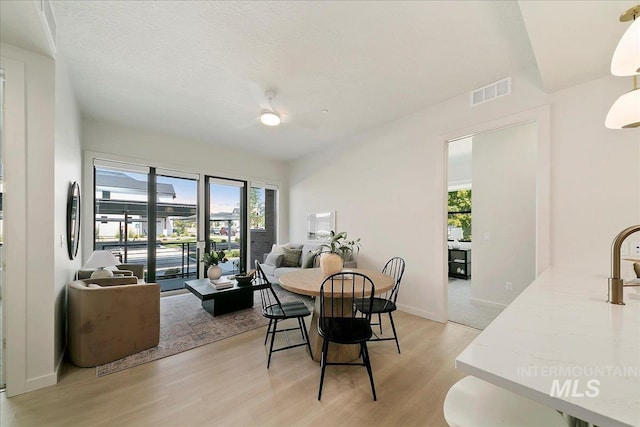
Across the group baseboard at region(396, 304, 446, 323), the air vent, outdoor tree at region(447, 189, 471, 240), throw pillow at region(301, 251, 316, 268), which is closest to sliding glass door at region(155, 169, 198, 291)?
throw pillow at region(301, 251, 316, 268)

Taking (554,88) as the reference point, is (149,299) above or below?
below

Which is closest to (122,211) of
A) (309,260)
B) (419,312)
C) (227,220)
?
(227,220)

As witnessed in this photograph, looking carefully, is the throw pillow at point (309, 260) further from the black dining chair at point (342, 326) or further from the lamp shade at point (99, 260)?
the lamp shade at point (99, 260)

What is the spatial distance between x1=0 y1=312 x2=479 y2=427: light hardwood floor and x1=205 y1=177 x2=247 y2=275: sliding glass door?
2.97 m

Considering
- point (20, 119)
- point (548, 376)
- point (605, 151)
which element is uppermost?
point (20, 119)

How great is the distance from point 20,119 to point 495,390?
3432mm

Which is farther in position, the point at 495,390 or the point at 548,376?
the point at 495,390

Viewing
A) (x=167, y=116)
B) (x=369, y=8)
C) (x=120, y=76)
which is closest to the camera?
(x=369, y=8)

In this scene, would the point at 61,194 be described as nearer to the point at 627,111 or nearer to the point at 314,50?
the point at 314,50

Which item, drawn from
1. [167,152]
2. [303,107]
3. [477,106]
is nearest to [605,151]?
[477,106]

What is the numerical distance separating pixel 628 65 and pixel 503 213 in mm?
3071

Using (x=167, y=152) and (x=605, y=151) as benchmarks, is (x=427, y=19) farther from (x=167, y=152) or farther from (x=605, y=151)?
(x=167, y=152)

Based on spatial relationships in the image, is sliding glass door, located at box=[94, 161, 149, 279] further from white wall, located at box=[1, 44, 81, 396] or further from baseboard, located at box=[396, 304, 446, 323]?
baseboard, located at box=[396, 304, 446, 323]

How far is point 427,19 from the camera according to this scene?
1995 millimetres
